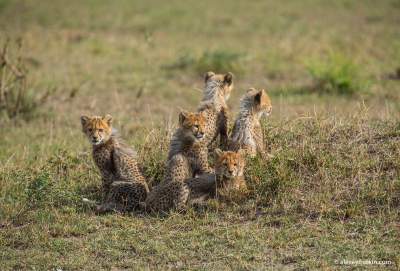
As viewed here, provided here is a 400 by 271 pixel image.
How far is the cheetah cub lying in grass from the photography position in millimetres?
6098

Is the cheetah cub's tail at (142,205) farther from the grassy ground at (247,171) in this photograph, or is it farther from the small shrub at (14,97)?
the small shrub at (14,97)

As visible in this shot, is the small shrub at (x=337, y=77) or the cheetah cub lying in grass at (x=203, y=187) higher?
the small shrub at (x=337, y=77)

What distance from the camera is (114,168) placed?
21.6 ft

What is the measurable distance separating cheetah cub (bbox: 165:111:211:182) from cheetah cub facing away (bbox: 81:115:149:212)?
315 mm

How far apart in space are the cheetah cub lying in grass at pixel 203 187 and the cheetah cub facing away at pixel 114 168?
163mm

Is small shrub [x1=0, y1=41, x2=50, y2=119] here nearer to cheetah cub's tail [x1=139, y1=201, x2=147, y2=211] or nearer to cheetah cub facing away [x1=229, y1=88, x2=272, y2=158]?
cheetah cub facing away [x1=229, y1=88, x2=272, y2=158]

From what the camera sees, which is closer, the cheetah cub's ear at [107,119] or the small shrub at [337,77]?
the cheetah cub's ear at [107,119]

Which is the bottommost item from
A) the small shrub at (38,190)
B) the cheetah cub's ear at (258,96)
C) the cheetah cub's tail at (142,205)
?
the cheetah cub's tail at (142,205)

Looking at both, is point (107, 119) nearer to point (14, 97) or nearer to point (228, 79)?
point (228, 79)

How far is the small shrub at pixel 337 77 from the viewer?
444 inches

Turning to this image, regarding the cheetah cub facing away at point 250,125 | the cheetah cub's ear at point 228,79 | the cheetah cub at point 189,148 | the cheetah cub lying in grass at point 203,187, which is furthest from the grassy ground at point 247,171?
the cheetah cub's ear at point 228,79

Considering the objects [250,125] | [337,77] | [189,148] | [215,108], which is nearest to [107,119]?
[189,148]

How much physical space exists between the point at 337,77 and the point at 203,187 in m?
5.65

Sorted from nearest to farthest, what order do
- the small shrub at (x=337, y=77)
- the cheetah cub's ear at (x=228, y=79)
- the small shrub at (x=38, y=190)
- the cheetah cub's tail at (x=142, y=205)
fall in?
the cheetah cub's tail at (x=142, y=205)
the small shrub at (x=38, y=190)
the cheetah cub's ear at (x=228, y=79)
the small shrub at (x=337, y=77)
